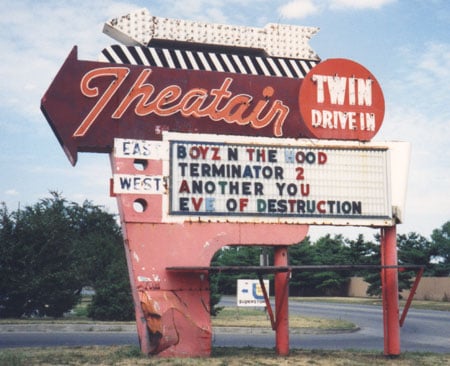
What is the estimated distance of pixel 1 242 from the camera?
85.1 feet

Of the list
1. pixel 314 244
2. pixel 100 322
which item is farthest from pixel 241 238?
pixel 314 244

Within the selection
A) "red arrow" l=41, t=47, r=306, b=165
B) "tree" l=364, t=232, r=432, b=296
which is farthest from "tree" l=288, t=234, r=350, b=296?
"red arrow" l=41, t=47, r=306, b=165

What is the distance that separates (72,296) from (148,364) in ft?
52.7

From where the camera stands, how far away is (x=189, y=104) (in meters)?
14.4

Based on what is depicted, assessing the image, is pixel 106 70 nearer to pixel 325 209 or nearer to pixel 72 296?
pixel 325 209

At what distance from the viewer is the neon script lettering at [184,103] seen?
13.8 meters

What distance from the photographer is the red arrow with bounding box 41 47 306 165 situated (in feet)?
44.8

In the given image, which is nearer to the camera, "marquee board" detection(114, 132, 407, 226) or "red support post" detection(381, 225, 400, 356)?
"marquee board" detection(114, 132, 407, 226)

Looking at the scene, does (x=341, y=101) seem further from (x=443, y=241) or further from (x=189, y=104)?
(x=443, y=241)

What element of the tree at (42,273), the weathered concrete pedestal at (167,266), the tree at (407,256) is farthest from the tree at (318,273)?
the weathered concrete pedestal at (167,266)

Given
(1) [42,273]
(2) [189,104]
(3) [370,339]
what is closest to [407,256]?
(3) [370,339]

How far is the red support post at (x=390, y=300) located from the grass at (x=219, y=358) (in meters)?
0.34

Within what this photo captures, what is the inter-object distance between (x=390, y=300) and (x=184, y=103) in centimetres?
691

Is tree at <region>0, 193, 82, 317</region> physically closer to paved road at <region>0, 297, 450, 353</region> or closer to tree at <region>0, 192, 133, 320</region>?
tree at <region>0, 192, 133, 320</region>
